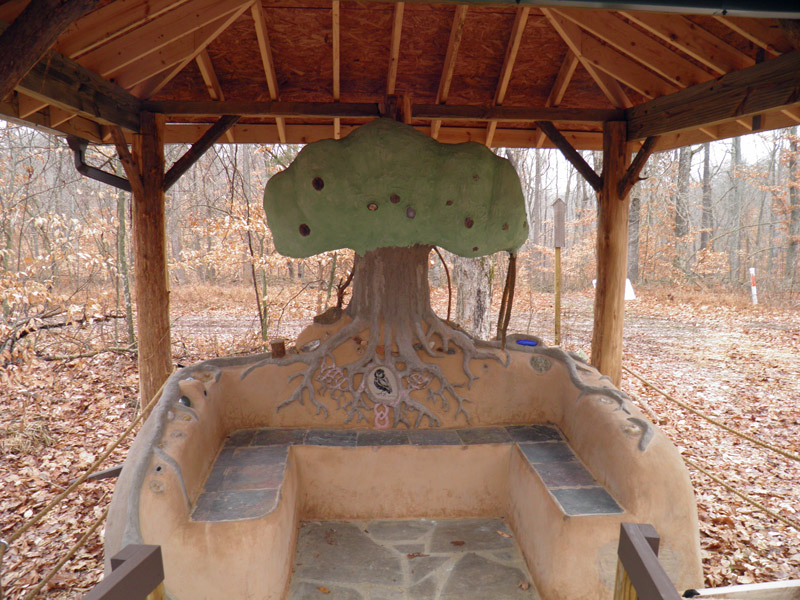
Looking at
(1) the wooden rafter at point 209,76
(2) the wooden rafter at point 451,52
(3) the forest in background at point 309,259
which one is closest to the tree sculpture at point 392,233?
(2) the wooden rafter at point 451,52

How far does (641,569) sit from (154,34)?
4349mm

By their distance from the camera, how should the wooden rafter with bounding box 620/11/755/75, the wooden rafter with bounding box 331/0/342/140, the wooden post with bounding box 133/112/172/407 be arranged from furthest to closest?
the wooden post with bounding box 133/112/172/407 < the wooden rafter with bounding box 331/0/342/140 < the wooden rafter with bounding box 620/11/755/75

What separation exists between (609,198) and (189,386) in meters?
4.25

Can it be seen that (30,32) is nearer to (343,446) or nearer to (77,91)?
(77,91)

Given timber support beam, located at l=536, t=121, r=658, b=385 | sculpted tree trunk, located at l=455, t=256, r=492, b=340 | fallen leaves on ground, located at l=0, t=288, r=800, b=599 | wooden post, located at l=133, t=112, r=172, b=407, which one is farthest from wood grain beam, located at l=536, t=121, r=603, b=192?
wooden post, located at l=133, t=112, r=172, b=407

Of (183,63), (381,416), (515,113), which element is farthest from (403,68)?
(381,416)

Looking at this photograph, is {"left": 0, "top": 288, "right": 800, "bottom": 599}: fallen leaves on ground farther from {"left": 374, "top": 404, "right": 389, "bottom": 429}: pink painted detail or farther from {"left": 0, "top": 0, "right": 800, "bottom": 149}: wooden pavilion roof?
{"left": 0, "top": 0, "right": 800, "bottom": 149}: wooden pavilion roof

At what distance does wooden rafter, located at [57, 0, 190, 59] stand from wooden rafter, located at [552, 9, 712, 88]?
297 centimetres

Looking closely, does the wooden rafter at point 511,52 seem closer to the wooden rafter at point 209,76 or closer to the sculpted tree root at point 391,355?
the sculpted tree root at point 391,355

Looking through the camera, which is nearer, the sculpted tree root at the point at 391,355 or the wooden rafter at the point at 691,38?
the wooden rafter at the point at 691,38

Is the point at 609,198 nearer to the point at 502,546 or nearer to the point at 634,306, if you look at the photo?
the point at 502,546

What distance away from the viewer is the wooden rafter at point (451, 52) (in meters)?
4.34

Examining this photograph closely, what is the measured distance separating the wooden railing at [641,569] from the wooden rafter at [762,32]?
10.0 ft

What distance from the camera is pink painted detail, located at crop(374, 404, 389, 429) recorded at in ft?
13.6
